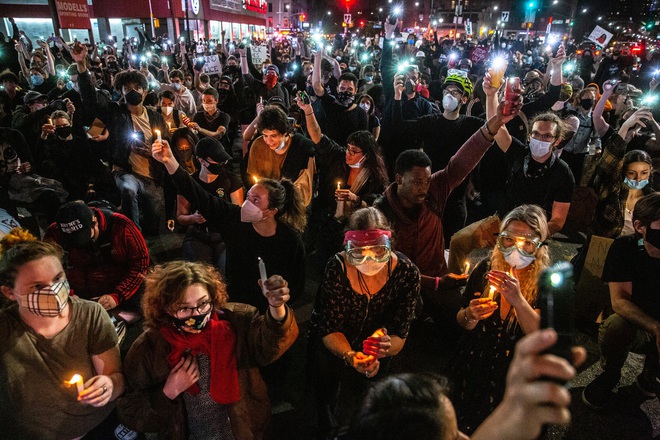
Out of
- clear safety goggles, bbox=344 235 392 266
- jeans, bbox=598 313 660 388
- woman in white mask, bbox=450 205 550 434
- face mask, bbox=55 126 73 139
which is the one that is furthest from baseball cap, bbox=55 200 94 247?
jeans, bbox=598 313 660 388

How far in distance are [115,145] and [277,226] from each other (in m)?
3.64

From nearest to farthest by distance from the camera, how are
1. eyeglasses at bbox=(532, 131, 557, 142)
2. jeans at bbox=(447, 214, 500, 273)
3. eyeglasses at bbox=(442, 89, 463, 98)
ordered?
jeans at bbox=(447, 214, 500, 273)
eyeglasses at bbox=(532, 131, 557, 142)
eyeglasses at bbox=(442, 89, 463, 98)

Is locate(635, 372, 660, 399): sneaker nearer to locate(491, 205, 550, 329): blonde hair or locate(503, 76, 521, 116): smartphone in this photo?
locate(491, 205, 550, 329): blonde hair

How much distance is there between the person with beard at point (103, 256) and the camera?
136 inches

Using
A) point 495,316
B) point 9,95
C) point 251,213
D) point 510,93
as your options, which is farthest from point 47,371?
point 9,95

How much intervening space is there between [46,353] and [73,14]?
23.0 metres

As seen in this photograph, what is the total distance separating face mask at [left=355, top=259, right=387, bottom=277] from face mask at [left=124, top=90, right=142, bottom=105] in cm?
467

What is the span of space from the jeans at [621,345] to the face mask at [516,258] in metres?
1.19

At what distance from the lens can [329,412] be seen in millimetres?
3191

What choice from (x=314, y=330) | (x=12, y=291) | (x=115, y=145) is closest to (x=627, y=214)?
(x=314, y=330)

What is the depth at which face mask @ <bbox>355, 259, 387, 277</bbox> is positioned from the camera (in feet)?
9.10

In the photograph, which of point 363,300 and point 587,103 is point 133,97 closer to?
point 363,300

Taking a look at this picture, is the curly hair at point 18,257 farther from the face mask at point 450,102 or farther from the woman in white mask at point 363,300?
the face mask at point 450,102

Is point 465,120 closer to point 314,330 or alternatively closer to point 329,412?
point 314,330
